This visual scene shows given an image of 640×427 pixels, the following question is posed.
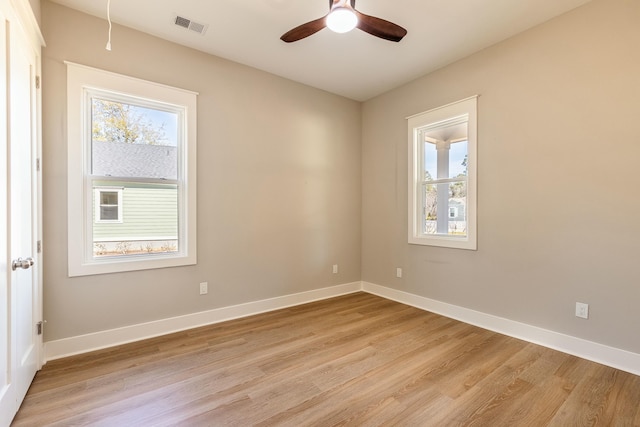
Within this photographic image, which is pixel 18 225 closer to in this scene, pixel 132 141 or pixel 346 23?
pixel 132 141

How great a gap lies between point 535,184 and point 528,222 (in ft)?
1.18

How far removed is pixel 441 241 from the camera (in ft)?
11.2

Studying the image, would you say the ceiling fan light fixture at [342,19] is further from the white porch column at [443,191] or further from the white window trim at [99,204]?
the white window trim at [99,204]

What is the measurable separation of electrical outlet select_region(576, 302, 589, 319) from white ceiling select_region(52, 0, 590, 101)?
2.50m

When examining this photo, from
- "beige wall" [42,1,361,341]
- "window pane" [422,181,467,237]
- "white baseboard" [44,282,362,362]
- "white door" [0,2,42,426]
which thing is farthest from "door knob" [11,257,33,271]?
"window pane" [422,181,467,237]

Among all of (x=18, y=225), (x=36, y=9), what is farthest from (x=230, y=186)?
(x=36, y=9)

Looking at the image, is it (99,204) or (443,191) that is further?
(443,191)

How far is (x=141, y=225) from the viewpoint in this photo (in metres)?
2.80

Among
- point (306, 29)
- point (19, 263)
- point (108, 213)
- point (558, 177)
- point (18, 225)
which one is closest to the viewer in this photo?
point (19, 263)

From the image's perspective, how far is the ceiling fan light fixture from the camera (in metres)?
1.84

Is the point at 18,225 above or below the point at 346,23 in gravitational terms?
below

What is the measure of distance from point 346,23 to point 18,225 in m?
2.39

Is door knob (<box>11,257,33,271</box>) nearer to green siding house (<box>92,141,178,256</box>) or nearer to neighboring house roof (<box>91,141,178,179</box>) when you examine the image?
green siding house (<box>92,141,178,256</box>)

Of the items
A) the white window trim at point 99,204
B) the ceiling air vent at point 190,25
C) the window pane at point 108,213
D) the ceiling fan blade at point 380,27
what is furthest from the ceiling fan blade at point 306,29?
the window pane at point 108,213
